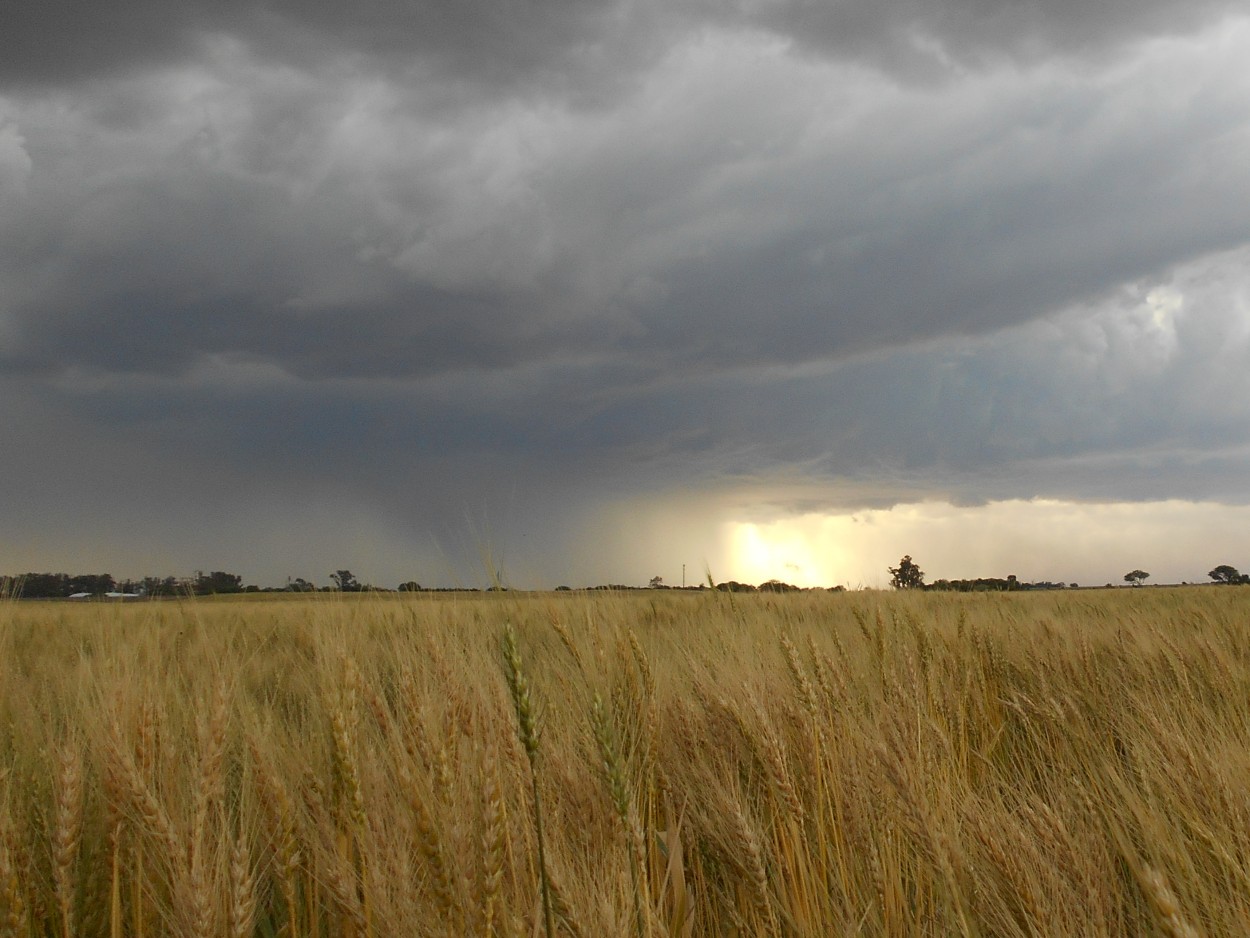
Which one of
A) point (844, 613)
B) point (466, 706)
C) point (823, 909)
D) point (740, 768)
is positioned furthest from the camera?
point (844, 613)

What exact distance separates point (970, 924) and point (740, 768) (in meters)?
1.19

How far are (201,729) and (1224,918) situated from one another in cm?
257

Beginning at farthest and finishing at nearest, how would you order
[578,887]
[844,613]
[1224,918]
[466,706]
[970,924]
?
[844,613] < [466,706] < [970,924] < [1224,918] < [578,887]

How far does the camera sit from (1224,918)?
1.78m

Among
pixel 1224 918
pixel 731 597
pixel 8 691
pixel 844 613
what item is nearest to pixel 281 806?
pixel 1224 918

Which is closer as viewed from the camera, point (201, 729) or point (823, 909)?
point (201, 729)

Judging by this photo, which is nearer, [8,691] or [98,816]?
[98,816]

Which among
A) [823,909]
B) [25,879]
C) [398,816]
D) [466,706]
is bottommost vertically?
[823,909]

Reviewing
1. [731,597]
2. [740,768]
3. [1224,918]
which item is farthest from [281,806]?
[731,597]

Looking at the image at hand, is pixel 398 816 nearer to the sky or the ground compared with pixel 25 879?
nearer to the sky

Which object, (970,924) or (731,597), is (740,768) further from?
(731,597)

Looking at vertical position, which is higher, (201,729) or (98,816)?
(201,729)

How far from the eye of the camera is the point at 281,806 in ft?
6.72

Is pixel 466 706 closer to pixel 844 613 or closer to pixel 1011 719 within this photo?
pixel 1011 719
